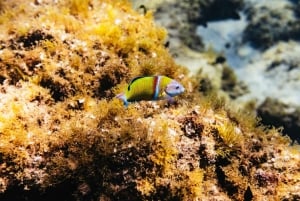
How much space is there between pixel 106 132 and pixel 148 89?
92 cm

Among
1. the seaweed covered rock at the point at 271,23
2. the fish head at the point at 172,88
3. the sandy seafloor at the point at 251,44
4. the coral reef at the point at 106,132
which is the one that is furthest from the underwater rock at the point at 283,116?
the fish head at the point at 172,88

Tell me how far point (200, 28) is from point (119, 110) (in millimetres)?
8015

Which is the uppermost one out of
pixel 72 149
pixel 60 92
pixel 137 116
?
pixel 60 92

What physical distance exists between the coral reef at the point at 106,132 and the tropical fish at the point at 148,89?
0.66m

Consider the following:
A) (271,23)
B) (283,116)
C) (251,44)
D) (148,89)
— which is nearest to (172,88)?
(148,89)

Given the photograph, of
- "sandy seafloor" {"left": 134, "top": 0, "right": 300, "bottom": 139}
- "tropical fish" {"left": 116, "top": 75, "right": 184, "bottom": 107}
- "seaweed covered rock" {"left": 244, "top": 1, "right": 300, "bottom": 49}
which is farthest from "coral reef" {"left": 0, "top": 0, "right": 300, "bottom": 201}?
"seaweed covered rock" {"left": 244, "top": 1, "right": 300, "bottom": 49}

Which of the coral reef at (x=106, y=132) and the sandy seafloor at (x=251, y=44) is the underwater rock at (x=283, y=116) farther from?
the coral reef at (x=106, y=132)

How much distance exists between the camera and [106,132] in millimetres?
3951

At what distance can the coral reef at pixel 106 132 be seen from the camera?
12.4ft

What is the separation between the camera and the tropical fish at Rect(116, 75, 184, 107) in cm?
329

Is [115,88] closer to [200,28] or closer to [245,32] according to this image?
[200,28]

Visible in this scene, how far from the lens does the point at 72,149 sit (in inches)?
154

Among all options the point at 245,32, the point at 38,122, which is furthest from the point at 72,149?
the point at 245,32

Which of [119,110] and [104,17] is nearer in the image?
[119,110]
